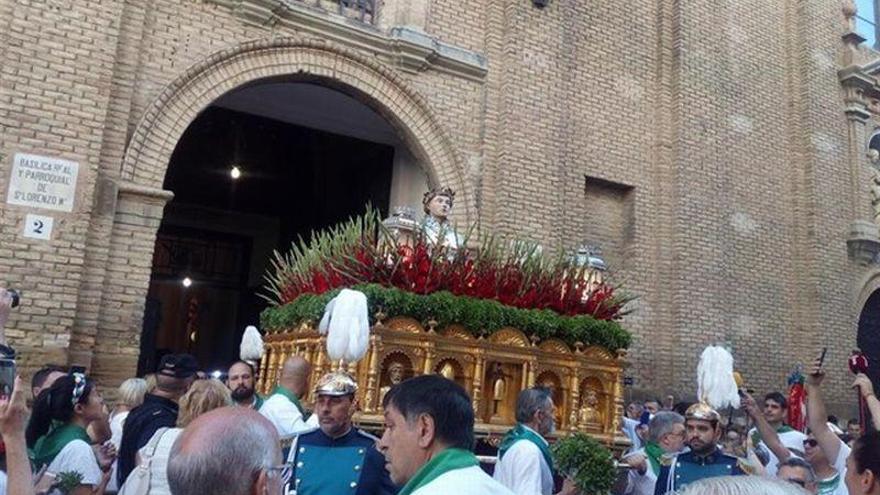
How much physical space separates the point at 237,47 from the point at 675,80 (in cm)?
748

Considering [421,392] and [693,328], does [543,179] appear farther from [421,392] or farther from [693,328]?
[421,392]

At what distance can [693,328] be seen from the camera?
1212 cm

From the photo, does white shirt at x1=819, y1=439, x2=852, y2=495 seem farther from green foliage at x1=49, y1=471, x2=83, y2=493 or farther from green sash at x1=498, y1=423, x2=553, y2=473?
green foliage at x1=49, y1=471, x2=83, y2=493

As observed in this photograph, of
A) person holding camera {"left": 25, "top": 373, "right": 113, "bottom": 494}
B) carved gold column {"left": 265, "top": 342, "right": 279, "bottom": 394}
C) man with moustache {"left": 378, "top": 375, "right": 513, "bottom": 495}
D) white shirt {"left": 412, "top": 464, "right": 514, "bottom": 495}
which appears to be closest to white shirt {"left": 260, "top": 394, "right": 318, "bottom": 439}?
person holding camera {"left": 25, "top": 373, "right": 113, "bottom": 494}

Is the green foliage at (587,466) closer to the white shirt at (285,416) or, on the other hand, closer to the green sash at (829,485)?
the green sash at (829,485)

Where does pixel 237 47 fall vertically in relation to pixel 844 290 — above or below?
above

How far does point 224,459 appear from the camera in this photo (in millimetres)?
1766

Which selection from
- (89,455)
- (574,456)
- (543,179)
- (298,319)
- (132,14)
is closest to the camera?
(89,455)

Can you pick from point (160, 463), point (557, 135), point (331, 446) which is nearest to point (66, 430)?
point (160, 463)

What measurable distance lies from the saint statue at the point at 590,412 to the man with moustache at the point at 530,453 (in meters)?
1.44

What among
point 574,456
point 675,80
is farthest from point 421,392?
point 675,80

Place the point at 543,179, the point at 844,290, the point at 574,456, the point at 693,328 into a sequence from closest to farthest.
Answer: the point at 574,456, the point at 543,179, the point at 693,328, the point at 844,290

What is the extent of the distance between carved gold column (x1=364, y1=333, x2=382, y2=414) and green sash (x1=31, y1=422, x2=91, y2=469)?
1759mm

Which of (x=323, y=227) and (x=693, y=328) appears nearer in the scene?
(x=693, y=328)
